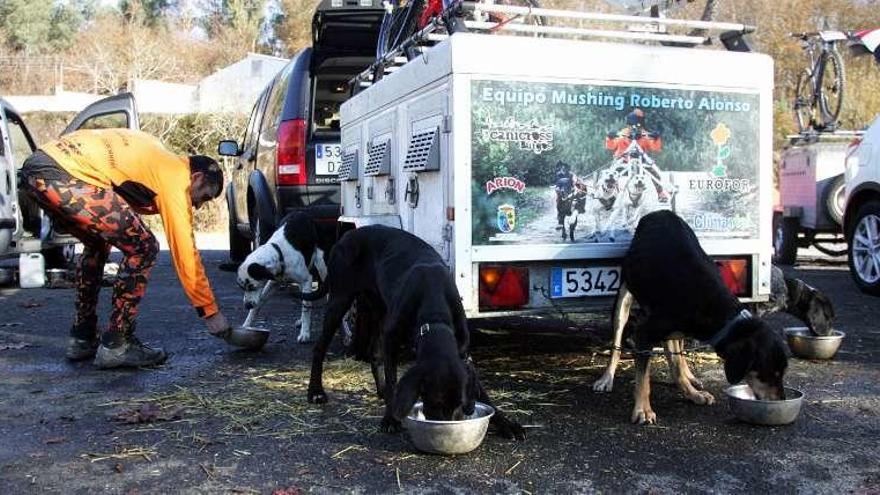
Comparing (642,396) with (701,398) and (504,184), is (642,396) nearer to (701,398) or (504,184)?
(701,398)

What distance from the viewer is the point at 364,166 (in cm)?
598

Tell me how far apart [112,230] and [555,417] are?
2918 mm

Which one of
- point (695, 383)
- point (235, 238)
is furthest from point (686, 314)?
point (235, 238)

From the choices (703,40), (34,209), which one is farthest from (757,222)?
(34,209)

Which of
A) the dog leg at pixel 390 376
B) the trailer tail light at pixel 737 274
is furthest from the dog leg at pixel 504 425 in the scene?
the trailer tail light at pixel 737 274

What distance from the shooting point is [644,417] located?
396 centimetres

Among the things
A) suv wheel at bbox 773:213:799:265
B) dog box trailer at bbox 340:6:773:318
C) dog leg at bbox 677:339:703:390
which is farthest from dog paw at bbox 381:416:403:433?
suv wheel at bbox 773:213:799:265

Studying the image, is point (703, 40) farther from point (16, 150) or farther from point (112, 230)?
point (16, 150)

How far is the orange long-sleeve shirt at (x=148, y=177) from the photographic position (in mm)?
4988

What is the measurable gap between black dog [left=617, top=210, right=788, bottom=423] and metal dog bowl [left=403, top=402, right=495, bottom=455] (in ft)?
3.21

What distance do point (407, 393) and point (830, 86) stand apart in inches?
482

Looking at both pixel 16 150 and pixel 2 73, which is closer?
pixel 16 150

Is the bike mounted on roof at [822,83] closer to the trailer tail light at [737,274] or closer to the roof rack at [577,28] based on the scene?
the roof rack at [577,28]

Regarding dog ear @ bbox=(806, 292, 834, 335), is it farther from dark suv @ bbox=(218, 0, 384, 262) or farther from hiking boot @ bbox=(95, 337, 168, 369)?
hiking boot @ bbox=(95, 337, 168, 369)
